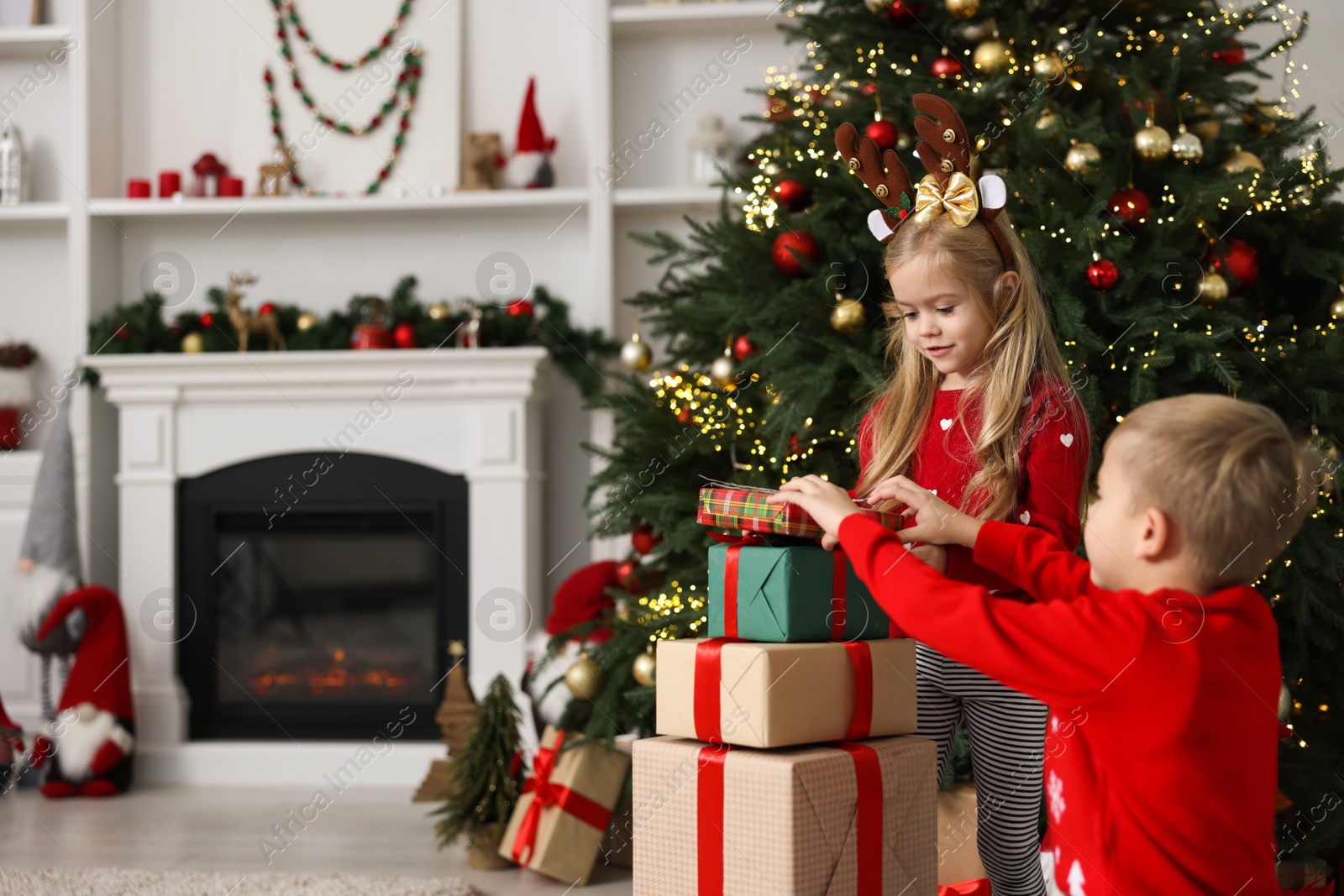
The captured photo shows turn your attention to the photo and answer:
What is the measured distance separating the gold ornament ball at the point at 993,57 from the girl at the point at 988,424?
797mm

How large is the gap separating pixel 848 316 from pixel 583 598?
104 centimetres

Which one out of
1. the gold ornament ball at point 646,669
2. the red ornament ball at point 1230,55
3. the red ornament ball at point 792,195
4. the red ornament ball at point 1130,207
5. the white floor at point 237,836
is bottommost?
the white floor at point 237,836

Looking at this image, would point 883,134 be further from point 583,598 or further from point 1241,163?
point 583,598

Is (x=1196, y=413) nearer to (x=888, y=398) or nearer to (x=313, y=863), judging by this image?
(x=888, y=398)

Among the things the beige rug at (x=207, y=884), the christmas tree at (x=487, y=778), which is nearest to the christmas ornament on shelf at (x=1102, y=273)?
the christmas tree at (x=487, y=778)

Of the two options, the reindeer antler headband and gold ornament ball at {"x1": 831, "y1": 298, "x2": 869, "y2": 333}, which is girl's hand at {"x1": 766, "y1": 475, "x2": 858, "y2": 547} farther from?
gold ornament ball at {"x1": 831, "y1": 298, "x2": 869, "y2": 333}

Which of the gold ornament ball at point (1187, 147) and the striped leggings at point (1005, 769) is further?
the gold ornament ball at point (1187, 147)

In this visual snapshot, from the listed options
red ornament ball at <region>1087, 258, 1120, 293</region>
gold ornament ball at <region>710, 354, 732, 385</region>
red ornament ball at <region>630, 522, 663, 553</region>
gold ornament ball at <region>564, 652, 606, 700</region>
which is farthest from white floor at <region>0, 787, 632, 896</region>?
red ornament ball at <region>1087, 258, 1120, 293</region>

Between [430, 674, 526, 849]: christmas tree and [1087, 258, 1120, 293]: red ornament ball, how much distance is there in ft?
5.17

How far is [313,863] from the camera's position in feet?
8.38

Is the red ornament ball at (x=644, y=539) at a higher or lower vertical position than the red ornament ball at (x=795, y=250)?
lower

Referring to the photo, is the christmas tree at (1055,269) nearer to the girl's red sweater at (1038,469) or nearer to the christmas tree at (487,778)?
the christmas tree at (487,778)

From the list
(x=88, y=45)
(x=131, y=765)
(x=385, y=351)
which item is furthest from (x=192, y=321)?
(x=131, y=765)

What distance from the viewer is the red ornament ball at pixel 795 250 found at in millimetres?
2205
